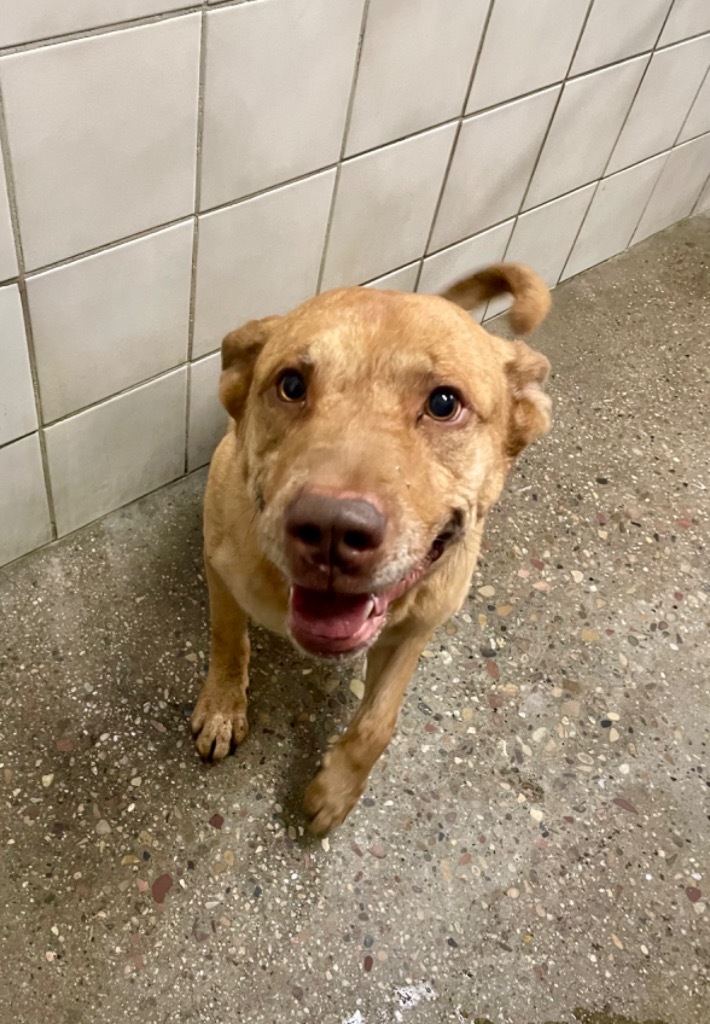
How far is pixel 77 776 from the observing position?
1.46 meters

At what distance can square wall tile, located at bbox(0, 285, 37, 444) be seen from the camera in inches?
51.8

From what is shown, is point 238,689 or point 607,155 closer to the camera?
point 238,689

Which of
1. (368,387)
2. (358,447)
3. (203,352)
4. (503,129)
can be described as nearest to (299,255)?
(203,352)

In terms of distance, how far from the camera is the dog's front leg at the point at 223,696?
1.47 metres

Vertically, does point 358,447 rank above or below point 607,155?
above

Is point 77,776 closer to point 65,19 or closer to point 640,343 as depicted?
point 65,19

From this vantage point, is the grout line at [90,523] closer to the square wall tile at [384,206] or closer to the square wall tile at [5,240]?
the square wall tile at [384,206]

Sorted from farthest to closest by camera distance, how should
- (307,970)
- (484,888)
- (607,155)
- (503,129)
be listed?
(607,155), (503,129), (484,888), (307,970)

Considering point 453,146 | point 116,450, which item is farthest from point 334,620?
point 453,146

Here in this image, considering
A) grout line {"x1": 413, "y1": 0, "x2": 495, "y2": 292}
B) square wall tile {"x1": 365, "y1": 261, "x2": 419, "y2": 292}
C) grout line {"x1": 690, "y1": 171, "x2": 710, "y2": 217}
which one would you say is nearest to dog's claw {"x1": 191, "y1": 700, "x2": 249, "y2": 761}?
square wall tile {"x1": 365, "y1": 261, "x2": 419, "y2": 292}

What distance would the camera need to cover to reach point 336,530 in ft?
3.04

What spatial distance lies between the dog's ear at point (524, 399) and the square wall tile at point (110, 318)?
61 centimetres

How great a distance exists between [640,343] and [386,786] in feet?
5.02

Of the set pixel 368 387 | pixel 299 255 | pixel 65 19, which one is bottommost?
pixel 299 255
